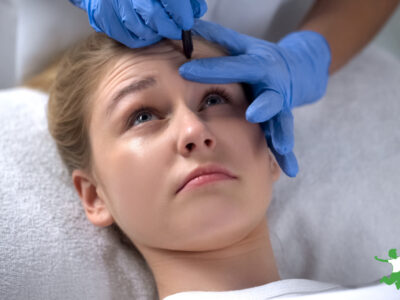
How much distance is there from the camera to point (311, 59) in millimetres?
1415

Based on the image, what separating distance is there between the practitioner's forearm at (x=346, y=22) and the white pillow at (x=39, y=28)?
733 mm

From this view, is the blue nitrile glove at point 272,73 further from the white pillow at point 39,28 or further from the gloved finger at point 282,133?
the white pillow at point 39,28

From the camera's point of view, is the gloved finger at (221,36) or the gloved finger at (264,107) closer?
the gloved finger at (264,107)

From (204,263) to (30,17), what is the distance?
0.91 m

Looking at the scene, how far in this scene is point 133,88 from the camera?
3.63 ft

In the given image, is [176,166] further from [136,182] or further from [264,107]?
[264,107]

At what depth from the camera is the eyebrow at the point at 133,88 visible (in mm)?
1102

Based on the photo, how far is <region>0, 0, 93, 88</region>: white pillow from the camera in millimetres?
1482

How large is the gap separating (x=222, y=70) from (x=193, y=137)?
0.18 metres

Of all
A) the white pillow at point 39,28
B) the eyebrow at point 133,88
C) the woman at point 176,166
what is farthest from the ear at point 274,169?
the white pillow at point 39,28

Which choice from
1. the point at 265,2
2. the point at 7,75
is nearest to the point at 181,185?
the point at 265,2

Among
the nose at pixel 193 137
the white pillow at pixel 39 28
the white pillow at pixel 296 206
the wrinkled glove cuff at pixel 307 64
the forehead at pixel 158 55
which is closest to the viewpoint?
the nose at pixel 193 137

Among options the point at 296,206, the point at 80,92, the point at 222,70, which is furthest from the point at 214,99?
the point at 296,206

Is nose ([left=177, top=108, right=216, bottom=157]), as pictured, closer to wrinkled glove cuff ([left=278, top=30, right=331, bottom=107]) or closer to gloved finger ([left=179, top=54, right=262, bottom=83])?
gloved finger ([left=179, top=54, right=262, bottom=83])
